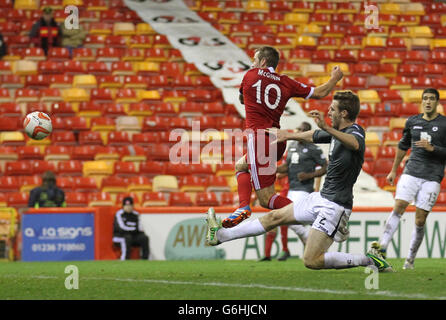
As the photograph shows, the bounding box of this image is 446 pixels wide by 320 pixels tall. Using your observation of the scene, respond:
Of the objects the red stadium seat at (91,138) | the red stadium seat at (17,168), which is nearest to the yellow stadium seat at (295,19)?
the red stadium seat at (91,138)

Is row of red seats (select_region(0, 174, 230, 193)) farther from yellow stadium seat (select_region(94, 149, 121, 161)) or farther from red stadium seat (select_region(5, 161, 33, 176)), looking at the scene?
yellow stadium seat (select_region(94, 149, 121, 161))

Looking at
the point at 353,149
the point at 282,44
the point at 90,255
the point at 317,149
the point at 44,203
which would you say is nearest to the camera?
the point at 353,149

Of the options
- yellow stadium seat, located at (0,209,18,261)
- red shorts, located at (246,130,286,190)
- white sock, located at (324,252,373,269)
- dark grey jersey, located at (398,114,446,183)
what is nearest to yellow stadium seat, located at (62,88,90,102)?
yellow stadium seat, located at (0,209,18,261)

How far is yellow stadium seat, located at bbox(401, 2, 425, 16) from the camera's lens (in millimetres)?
23422

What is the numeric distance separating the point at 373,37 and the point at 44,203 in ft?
37.8

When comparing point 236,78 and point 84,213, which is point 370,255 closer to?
point 84,213

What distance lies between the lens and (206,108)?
18.8m

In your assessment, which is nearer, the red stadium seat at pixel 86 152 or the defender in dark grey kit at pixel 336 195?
the defender in dark grey kit at pixel 336 195

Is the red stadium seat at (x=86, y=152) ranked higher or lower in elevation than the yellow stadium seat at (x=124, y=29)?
lower

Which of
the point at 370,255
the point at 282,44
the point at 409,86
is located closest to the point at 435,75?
the point at 409,86

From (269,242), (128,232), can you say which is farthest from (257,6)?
(269,242)

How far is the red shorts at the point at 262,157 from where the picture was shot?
315 inches

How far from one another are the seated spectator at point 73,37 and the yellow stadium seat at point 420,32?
9043 mm

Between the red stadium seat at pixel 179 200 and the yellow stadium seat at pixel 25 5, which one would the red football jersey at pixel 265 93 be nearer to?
the red stadium seat at pixel 179 200
